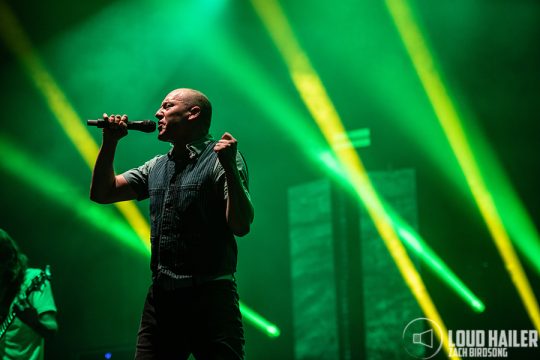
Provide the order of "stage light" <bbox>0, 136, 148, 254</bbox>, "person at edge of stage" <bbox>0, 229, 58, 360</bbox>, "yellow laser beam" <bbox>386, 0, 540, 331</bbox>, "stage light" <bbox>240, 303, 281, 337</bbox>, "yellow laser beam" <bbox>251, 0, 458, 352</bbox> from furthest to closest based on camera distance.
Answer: "stage light" <bbox>240, 303, 281, 337</bbox>, "yellow laser beam" <bbox>251, 0, 458, 352</bbox>, "stage light" <bbox>0, 136, 148, 254</bbox>, "yellow laser beam" <bbox>386, 0, 540, 331</bbox>, "person at edge of stage" <bbox>0, 229, 58, 360</bbox>

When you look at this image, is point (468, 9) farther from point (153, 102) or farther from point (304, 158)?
point (153, 102)

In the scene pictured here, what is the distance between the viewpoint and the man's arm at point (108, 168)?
6.42ft

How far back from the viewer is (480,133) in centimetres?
468

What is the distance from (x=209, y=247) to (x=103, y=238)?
370cm

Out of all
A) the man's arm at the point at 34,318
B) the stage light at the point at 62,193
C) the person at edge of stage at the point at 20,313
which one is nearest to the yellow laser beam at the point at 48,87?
the stage light at the point at 62,193

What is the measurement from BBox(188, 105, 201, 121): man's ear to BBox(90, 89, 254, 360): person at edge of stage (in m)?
0.13

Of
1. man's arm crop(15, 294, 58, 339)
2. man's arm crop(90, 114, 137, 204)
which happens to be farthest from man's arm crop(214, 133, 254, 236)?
man's arm crop(15, 294, 58, 339)

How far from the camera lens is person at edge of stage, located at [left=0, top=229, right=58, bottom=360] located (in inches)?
123

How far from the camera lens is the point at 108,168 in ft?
6.51

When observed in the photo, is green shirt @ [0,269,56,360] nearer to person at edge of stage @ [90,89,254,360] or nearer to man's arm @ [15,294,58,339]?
man's arm @ [15,294,58,339]

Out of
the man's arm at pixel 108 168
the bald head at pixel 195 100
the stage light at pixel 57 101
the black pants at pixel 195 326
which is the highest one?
the stage light at pixel 57 101

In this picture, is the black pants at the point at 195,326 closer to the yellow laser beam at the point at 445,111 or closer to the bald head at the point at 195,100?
the bald head at the point at 195,100

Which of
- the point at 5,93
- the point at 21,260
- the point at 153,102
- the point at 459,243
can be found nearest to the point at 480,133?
the point at 459,243

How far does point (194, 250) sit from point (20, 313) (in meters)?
1.84
